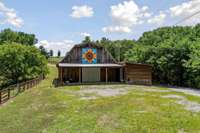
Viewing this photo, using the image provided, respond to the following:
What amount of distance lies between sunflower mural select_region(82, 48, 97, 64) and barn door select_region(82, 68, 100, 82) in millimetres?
1004

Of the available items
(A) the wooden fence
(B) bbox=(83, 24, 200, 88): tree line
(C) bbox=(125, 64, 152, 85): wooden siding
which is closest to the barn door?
(C) bbox=(125, 64, 152, 85): wooden siding

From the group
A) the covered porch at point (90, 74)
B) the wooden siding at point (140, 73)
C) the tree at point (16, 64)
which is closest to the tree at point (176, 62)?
the wooden siding at point (140, 73)

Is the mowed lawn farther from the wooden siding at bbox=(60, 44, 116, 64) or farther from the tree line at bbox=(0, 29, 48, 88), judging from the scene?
the tree line at bbox=(0, 29, 48, 88)

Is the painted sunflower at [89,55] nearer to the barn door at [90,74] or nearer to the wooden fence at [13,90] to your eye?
the barn door at [90,74]

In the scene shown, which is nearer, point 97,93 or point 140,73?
point 97,93

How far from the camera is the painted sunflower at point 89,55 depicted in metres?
23.1

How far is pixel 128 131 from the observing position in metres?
6.99

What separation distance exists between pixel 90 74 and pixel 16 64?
8425 millimetres

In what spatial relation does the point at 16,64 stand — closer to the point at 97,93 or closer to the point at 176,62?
the point at 97,93

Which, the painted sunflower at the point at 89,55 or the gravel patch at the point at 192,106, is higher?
the painted sunflower at the point at 89,55

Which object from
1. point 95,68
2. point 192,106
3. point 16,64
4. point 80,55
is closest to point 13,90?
point 16,64

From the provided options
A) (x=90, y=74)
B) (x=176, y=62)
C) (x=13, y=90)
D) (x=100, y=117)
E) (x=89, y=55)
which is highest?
(x=89, y=55)

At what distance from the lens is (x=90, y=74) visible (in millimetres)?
23547

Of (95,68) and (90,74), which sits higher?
(95,68)
